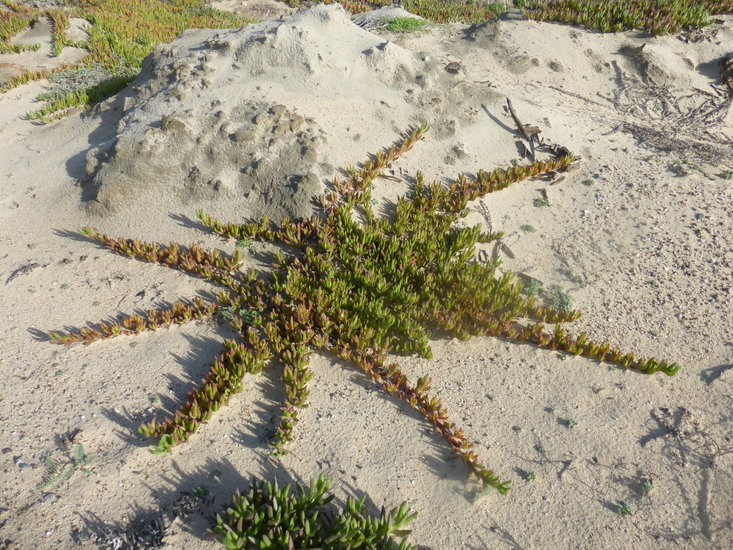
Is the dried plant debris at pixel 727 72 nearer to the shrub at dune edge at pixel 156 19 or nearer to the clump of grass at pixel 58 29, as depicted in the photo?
the shrub at dune edge at pixel 156 19

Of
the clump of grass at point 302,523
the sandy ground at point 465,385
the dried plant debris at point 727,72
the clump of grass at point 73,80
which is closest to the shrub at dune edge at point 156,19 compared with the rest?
the clump of grass at point 73,80

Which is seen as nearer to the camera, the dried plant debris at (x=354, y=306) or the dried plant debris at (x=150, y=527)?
the dried plant debris at (x=150, y=527)

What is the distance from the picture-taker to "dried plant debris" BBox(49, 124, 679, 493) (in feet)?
17.4

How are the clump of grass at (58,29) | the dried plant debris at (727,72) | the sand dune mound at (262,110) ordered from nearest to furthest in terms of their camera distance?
the sand dune mound at (262,110) < the dried plant debris at (727,72) < the clump of grass at (58,29)

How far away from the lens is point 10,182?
8.95m

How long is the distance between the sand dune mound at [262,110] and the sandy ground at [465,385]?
0.37m

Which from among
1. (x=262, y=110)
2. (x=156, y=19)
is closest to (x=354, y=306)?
(x=262, y=110)

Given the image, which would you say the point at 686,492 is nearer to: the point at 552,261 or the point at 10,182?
the point at 552,261

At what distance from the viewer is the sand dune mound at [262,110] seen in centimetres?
804

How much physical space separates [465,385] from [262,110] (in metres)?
6.16

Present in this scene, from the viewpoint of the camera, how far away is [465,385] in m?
5.61

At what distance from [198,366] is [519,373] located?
392 cm

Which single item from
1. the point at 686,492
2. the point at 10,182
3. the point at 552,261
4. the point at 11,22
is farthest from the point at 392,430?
the point at 11,22

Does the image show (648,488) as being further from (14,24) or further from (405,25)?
(14,24)
